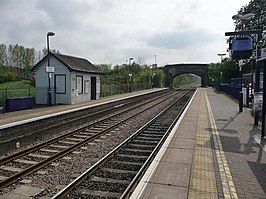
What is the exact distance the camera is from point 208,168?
255 inches

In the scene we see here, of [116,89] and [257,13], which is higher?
[257,13]

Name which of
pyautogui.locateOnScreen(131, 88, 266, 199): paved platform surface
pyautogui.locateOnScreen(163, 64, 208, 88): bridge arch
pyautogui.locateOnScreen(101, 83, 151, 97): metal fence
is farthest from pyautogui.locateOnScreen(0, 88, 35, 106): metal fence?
pyautogui.locateOnScreen(163, 64, 208, 88): bridge arch

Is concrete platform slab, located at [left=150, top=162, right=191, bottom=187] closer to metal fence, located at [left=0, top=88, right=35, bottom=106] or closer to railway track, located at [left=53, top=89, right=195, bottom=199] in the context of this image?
railway track, located at [left=53, top=89, right=195, bottom=199]

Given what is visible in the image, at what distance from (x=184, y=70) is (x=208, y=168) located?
80510 millimetres

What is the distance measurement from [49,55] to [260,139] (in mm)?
17735

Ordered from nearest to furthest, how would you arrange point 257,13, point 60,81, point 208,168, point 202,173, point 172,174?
point 172,174 < point 202,173 < point 208,168 < point 60,81 < point 257,13

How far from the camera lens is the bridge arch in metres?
83.6

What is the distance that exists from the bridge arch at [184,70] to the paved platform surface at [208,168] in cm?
7400

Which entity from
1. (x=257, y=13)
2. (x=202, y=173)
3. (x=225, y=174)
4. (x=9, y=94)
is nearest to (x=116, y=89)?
(x=9, y=94)

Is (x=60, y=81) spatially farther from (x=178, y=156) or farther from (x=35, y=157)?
(x=178, y=156)

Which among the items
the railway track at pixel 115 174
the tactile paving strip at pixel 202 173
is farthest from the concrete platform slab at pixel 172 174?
the railway track at pixel 115 174

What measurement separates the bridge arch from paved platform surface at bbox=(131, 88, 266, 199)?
74.0 metres

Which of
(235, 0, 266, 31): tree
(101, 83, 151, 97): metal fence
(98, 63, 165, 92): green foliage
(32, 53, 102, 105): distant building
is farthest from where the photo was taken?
(98, 63, 165, 92): green foliage

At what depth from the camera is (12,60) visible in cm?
6531
